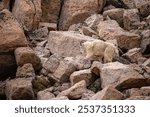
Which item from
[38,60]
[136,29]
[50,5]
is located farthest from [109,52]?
[50,5]

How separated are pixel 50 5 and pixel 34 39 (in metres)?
2.89

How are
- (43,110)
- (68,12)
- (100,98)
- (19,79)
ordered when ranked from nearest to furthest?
(43,110) < (100,98) < (19,79) < (68,12)

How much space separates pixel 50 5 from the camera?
1998 cm

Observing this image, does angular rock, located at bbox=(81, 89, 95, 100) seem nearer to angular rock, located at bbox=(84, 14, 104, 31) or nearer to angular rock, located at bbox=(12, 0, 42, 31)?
angular rock, located at bbox=(84, 14, 104, 31)

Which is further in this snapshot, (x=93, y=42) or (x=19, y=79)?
(x=93, y=42)

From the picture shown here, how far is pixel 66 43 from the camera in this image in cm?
1641

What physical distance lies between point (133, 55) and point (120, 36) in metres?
1.49

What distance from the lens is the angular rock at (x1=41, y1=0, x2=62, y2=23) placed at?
19891mm

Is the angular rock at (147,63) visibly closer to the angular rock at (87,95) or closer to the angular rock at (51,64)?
the angular rock at (87,95)

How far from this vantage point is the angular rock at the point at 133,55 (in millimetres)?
15461

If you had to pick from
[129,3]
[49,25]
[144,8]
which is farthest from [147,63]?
[129,3]

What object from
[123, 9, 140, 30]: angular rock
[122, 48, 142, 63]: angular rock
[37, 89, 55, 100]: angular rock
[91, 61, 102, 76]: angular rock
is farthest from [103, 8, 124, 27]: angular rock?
[37, 89, 55, 100]: angular rock

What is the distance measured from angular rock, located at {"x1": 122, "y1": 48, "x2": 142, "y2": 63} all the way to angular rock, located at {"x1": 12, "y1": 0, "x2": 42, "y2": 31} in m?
4.51

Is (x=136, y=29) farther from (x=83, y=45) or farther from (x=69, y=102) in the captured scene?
(x=69, y=102)
